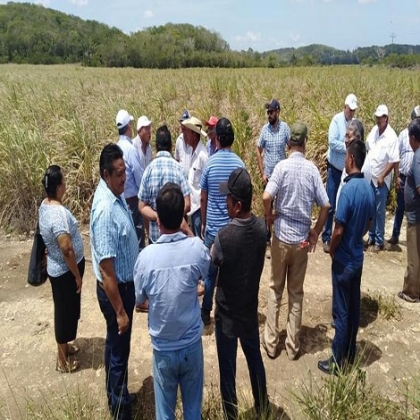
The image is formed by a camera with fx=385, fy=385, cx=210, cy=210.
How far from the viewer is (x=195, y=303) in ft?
7.70

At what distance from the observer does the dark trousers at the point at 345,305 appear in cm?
315

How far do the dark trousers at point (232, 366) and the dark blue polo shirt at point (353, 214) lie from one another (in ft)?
3.39

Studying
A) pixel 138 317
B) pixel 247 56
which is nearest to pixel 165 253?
pixel 138 317

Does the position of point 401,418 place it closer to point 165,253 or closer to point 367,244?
point 165,253

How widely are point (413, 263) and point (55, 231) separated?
3.73 meters

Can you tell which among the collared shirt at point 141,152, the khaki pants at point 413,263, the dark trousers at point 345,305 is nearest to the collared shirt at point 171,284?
the dark trousers at point 345,305

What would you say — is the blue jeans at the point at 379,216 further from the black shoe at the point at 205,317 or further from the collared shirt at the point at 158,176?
the collared shirt at the point at 158,176

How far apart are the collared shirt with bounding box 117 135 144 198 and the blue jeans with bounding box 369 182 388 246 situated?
325 centimetres

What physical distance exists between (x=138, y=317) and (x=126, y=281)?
1.76 m

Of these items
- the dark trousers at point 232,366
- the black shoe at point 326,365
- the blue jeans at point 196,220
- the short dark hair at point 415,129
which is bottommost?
the black shoe at point 326,365

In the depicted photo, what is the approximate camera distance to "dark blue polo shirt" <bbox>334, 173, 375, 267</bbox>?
2.99m

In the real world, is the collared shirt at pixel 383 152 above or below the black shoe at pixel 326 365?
above

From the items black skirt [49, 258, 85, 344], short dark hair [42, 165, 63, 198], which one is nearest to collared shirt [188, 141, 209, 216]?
black skirt [49, 258, 85, 344]

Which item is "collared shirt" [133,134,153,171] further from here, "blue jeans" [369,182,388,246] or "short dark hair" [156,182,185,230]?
"blue jeans" [369,182,388,246]
